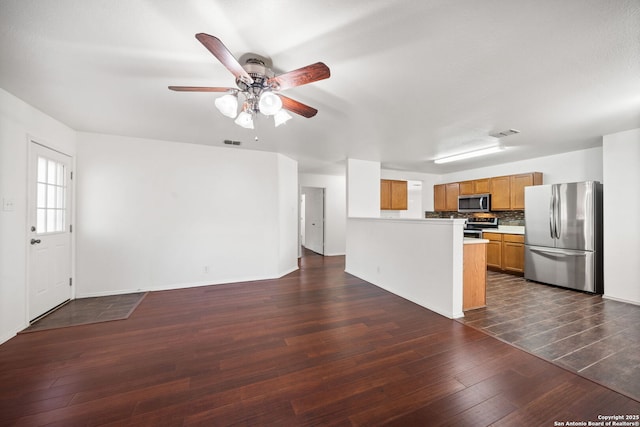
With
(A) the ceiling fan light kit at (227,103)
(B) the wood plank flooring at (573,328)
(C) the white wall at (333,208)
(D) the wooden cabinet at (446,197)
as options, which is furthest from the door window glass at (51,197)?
(D) the wooden cabinet at (446,197)

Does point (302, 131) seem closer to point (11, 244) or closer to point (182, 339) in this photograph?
point (182, 339)

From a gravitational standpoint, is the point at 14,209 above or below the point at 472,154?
below

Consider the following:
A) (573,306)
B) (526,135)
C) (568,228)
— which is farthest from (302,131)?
(568,228)

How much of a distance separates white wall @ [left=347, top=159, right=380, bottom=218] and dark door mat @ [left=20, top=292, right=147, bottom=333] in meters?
4.00

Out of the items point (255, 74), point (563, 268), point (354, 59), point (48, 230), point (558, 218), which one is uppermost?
point (354, 59)

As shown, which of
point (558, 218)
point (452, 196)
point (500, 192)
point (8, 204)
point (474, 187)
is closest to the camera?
point (8, 204)

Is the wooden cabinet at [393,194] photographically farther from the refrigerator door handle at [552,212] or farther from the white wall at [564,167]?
the refrigerator door handle at [552,212]

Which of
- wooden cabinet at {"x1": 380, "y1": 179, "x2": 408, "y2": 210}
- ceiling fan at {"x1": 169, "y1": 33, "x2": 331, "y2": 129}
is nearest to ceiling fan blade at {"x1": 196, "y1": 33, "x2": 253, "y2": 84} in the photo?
ceiling fan at {"x1": 169, "y1": 33, "x2": 331, "y2": 129}

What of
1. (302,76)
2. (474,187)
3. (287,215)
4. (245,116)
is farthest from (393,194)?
(302,76)

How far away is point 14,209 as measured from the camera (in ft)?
8.00

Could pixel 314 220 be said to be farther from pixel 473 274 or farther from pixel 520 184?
pixel 520 184

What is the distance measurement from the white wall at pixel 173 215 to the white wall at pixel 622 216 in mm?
5230

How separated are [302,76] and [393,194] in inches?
199

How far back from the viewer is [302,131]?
3.37 metres
